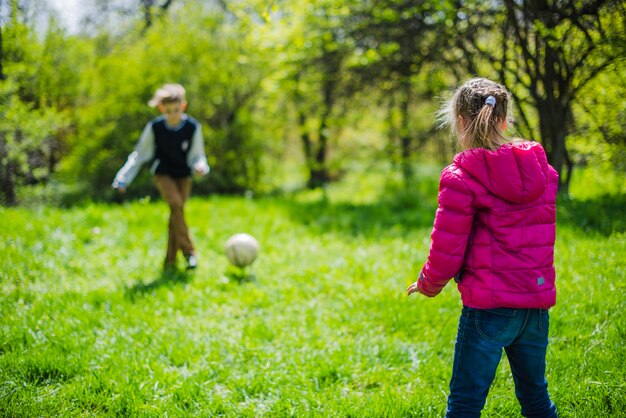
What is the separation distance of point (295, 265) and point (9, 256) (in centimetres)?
308

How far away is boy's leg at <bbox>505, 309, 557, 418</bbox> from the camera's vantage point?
230 cm

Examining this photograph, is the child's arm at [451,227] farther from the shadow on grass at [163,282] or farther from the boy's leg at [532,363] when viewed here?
the shadow on grass at [163,282]

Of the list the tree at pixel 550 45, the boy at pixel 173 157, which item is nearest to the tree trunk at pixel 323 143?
the tree at pixel 550 45

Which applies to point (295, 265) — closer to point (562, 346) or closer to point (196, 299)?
point (196, 299)

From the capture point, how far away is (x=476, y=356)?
7.44 feet

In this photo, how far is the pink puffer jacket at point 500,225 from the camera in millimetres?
2229

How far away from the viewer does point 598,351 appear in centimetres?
329

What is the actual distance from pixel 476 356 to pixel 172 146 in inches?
159

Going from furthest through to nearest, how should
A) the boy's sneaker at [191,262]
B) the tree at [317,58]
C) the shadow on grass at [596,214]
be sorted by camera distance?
the tree at [317,58] → the boy's sneaker at [191,262] → the shadow on grass at [596,214]

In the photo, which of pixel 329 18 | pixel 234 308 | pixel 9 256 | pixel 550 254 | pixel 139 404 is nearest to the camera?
pixel 550 254

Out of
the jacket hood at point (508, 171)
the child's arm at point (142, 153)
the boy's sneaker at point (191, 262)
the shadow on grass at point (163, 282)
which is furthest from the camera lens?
the boy's sneaker at point (191, 262)

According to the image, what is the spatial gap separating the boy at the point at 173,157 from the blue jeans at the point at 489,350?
3.60 meters

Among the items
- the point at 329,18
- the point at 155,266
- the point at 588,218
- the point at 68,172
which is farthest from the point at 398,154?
the point at 68,172

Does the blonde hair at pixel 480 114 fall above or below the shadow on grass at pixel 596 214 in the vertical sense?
above
